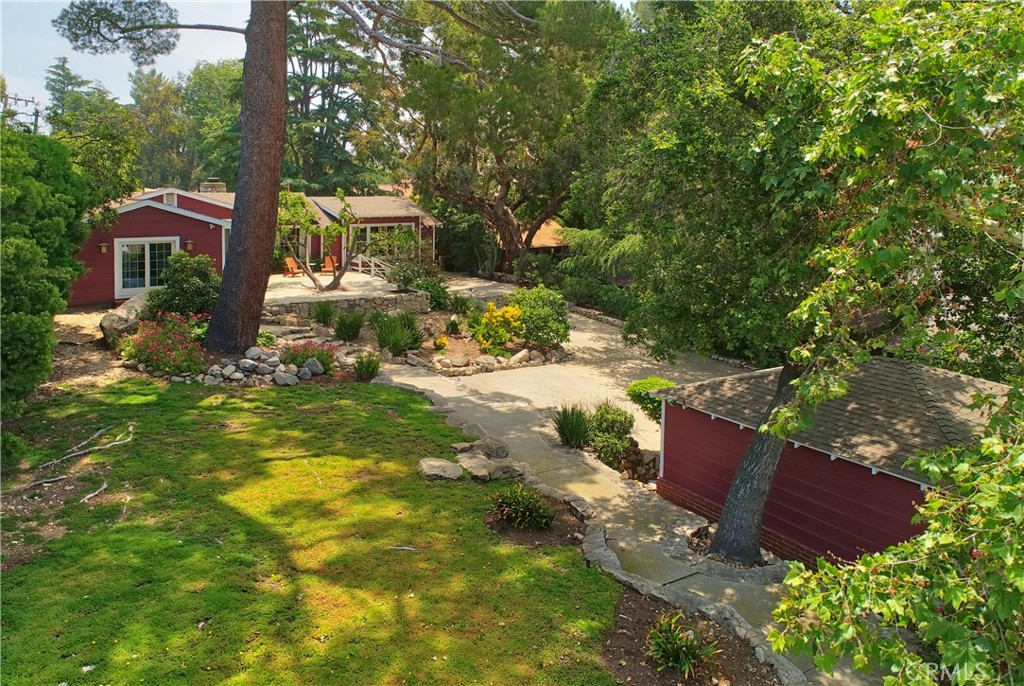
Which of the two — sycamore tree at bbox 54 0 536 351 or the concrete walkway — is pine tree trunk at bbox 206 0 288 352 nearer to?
sycamore tree at bbox 54 0 536 351

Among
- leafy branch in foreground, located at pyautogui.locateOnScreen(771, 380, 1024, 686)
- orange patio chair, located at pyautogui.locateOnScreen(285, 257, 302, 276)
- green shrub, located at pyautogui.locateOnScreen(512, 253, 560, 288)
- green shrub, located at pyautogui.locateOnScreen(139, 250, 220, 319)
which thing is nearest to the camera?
leafy branch in foreground, located at pyautogui.locateOnScreen(771, 380, 1024, 686)

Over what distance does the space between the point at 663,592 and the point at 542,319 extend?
40.7 ft

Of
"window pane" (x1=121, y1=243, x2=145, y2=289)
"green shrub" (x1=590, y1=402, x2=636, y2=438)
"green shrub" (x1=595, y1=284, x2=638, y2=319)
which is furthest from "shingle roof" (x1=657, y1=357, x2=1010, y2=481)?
"window pane" (x1=121, y1=243, x2=145, y2=289)

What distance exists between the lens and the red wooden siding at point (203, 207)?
25.9 m

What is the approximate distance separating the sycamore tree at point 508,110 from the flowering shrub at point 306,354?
6.89 m

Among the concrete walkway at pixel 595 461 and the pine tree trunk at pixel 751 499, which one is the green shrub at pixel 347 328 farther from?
the pine tree trunk at pixel 751 499

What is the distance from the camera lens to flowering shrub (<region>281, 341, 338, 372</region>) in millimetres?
15195

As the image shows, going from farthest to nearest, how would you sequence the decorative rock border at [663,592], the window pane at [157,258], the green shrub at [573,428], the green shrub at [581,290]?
the green shrub at [581,290] → the window pane at [157,258] → the green shrub at [573,428] → the decorative rock border at [663,592]

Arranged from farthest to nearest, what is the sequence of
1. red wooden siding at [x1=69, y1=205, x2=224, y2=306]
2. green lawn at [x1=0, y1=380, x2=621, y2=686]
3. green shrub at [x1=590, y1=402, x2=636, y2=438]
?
red wooden siding at [x1=69, y1=205, x2=224, y2=306]
green shrub at [x1=590, y1=402, x2=636, y2=438]
green lawn at [x1=0, y1=380, x2=621, y2=686]

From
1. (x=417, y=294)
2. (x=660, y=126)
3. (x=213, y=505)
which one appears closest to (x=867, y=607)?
(x=660, y=126)

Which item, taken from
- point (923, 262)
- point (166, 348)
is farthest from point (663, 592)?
point (166, 348)

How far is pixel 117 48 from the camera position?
1599 centimetres

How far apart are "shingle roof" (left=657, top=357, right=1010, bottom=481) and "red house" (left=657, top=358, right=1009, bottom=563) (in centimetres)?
1

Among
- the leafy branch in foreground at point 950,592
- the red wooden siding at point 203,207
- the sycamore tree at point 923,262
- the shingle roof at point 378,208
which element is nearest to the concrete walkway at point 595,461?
the sycamore tree at point 923,262
